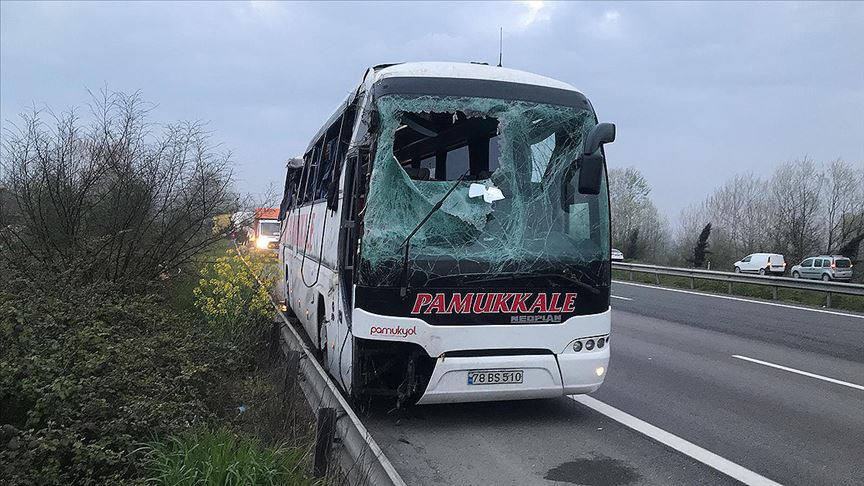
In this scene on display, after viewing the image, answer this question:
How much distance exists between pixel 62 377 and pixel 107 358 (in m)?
0.60

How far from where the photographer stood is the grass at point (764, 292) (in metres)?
18.8

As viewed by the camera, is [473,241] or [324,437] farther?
[473,241]

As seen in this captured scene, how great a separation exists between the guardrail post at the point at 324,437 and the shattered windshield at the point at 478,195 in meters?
1.63

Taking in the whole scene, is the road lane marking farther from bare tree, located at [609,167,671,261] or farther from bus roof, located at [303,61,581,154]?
bare tree, located at [609,167,671,261]

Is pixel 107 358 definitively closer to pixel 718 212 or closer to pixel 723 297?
pixel 723 297

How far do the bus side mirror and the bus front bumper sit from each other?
5.06ft

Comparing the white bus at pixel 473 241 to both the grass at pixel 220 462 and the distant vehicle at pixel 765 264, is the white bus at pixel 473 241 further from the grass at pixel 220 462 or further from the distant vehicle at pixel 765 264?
the distant vehicle at pixel 765 264

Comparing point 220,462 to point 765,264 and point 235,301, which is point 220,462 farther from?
point 765,264

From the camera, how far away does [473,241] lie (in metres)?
6.11

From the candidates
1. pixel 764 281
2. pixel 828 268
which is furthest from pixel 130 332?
pixel 828 268

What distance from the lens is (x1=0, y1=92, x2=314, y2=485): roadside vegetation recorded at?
4.15 metres

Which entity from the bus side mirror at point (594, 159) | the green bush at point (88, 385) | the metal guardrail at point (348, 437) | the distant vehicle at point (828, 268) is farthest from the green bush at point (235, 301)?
the distant vehicle at point (828, 268)

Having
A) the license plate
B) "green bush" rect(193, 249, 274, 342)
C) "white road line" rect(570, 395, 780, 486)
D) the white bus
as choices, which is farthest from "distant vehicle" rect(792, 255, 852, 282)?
the license plate

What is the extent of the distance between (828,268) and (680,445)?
39362 mm
